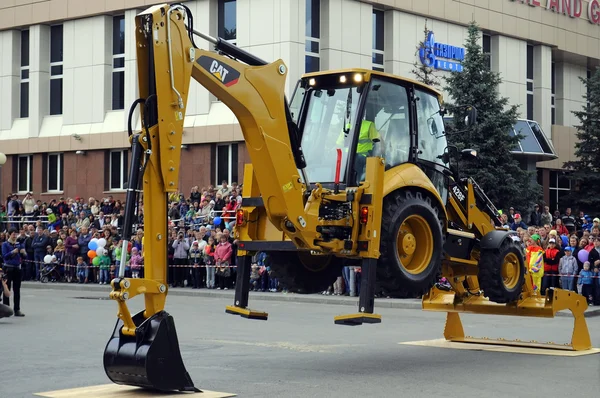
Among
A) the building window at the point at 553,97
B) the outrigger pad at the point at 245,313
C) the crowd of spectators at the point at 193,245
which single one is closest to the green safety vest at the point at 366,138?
the outrigger pad at the point at 245,313

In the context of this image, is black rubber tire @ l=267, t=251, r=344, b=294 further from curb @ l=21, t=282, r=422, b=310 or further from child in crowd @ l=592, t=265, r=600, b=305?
child in crowd @ l=592, t=265, r=600, b=305

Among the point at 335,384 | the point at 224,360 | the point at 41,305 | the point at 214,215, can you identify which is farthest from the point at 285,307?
the point at 335,384

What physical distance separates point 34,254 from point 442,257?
26885 millimetres

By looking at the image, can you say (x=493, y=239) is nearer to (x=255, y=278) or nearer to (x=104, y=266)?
(x=255, y=278)

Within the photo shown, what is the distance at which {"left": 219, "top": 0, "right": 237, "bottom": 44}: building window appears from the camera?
4119 centimetres

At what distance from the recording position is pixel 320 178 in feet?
41.5

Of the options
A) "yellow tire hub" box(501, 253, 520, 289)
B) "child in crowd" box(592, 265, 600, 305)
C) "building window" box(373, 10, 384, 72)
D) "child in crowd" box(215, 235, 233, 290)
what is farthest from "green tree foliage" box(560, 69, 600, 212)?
"yellow tire hub" box(501, 253, 520, 289)

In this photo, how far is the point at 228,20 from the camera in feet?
136

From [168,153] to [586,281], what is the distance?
16514mm

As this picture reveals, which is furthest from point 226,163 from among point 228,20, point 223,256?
point 223,256

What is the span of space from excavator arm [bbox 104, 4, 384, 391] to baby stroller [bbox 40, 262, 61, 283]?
26.8 m

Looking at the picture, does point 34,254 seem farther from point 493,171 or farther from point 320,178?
point 320,178

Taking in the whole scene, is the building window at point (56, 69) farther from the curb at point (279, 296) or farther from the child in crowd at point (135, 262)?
the child in crowd at point (135, 262)

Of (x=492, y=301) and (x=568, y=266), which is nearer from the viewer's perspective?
(x=492, y=301)
